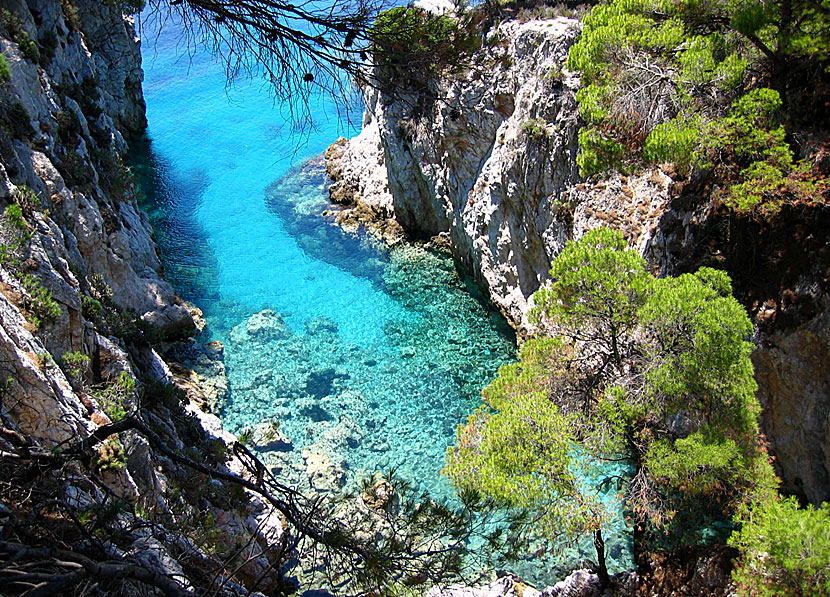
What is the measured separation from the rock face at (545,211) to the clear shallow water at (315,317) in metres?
1.66

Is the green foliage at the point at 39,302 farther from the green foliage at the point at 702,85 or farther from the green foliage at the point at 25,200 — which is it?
the green foliage at the point at 702,85

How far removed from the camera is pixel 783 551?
6.56 m

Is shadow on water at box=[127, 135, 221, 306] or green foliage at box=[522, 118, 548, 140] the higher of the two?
green foliage at box=[522, 118, 548, 140]

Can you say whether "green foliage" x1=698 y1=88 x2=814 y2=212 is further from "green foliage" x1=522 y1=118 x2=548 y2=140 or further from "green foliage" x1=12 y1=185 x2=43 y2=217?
"green foliage" x1=12 y1=185 x2=43 y2=217

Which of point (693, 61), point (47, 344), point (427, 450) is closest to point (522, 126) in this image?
point (693, 61)

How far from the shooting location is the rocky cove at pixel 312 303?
692 centimetres

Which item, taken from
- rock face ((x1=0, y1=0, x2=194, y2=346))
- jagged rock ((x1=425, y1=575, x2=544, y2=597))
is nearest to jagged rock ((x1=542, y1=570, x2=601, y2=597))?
jagged rock ((x1=425, y1=575, x2=544, y2=597))

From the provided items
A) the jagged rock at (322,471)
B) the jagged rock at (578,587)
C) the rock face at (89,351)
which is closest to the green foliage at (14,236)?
the rock face at (89,351)

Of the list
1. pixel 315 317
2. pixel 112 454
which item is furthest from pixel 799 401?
pixel 315 317

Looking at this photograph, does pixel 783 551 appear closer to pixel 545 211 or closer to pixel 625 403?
pixel 625 403

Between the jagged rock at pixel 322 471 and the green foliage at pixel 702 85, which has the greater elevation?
the green foliage at pixel 702 85

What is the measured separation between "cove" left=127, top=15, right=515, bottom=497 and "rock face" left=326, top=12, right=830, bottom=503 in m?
1.61

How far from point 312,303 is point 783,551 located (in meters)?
14.8

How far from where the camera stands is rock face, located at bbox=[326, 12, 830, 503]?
877 centimetres
